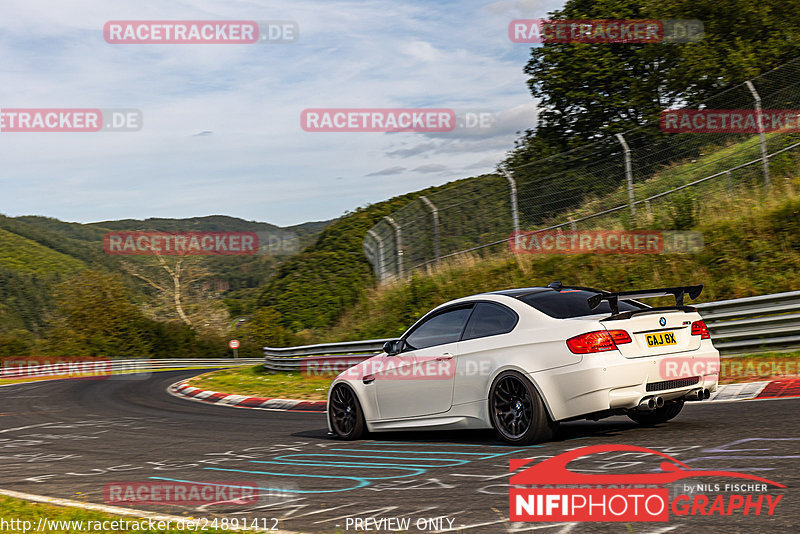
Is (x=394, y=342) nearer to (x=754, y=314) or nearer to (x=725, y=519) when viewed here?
(x=725, y=519)

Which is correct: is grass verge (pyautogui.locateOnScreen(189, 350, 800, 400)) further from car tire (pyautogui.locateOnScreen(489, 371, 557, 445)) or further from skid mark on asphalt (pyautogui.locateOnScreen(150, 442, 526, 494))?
skid mark on asphalt (pyautogui.locateOnScreen(150, 442, 526, 494))

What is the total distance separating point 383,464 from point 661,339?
273 cm

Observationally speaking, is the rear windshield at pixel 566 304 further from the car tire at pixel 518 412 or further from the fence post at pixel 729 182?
the fence post at pixel 729 182

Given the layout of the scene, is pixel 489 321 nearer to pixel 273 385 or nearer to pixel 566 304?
pixel 566 304

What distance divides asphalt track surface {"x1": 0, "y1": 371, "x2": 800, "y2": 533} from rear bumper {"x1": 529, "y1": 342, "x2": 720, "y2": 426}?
0.35 metres

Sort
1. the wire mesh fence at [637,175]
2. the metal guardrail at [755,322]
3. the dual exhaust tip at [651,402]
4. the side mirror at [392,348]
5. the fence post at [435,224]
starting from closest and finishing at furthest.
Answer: the dual exhaust tip at [651,402] < the side mirror at [392,348] < the metal guardrail at [755,322] < the wire mesh fence at [637,175] < the fence post at [435,224]

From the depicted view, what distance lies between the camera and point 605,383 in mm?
6695

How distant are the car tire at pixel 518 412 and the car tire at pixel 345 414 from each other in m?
2.15

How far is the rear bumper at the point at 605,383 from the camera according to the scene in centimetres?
671

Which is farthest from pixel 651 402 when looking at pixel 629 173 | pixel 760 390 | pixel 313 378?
pixel 313 378

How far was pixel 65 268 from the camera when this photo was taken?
151875 mm

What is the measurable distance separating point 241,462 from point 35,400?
15096 mm

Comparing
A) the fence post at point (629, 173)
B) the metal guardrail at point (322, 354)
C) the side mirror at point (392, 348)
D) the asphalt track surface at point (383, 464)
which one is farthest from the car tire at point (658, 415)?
the fence post at point (629, 173)

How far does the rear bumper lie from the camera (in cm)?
671
